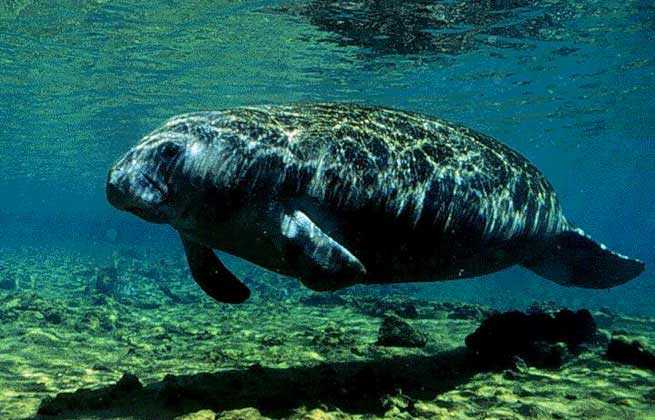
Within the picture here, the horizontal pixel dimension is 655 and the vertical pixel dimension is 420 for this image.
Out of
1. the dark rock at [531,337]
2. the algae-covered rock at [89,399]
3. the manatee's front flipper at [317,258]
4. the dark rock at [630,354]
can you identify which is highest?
the manatee's front flipper at [317,258]

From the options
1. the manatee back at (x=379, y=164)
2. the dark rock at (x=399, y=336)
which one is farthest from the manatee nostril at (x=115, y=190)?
the dark rock at (x=399, y=336)

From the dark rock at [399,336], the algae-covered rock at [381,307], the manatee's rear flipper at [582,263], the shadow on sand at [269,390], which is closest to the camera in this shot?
the shadow on sand at [269,390]

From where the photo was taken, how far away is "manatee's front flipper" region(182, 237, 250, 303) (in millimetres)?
4938

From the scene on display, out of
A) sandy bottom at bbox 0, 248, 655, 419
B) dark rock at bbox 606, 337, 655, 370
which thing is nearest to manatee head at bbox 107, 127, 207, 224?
sandy bottom at bbox 0, 248, 655, 419

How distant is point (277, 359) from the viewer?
6500 mm

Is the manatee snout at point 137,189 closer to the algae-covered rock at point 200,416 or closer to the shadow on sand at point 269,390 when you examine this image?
the algae-covered rock at point 200,416

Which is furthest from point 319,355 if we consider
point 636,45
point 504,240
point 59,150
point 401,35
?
point 59,150

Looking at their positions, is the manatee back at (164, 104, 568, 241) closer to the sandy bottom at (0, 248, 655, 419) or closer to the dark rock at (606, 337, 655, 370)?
the sandy bottom at (0, 248, 655, 419)

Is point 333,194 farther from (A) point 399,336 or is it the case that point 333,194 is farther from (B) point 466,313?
(B) point 466,313

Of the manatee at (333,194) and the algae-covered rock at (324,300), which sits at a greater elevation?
the manatee at (333,194)

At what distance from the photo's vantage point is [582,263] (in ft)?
20.6

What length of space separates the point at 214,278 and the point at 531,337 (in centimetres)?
421

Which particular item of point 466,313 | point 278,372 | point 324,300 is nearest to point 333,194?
point 278,372

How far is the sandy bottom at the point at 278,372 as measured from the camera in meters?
4.30
